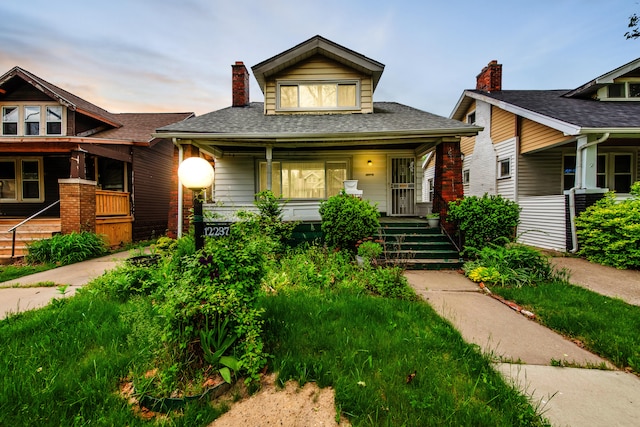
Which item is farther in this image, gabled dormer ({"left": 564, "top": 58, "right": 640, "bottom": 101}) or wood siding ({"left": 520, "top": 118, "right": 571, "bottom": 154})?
gabled dormer ({"left": 564, "top": 58, "right": 640, "bottom": 101})

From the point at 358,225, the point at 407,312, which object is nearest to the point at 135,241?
the point at 358,225

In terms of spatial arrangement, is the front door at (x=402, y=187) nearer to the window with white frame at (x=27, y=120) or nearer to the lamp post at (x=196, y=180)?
the lamp post at (x=196, y=180)

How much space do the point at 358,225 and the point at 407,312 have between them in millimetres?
2678

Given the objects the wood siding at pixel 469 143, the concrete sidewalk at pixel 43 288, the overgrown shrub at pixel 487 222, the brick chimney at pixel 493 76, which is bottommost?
the concrete sidewalk at pixel 43 288

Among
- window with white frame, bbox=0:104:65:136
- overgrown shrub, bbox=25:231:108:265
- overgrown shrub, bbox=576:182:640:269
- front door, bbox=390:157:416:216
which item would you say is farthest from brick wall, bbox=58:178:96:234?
overgrown shrub, bbox=576:182:640:269

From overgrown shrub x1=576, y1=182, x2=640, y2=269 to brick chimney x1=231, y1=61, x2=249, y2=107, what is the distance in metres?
12.2

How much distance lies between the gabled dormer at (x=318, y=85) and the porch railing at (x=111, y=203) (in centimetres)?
653

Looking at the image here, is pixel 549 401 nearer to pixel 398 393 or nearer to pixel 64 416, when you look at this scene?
pixel 398 393

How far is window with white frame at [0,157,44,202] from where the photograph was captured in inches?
433

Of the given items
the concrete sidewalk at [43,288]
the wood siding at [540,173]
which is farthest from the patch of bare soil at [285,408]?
the wood siding at [540,173]

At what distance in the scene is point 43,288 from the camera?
4.84 m

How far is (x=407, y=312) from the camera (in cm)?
340

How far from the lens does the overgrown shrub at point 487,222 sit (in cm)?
584

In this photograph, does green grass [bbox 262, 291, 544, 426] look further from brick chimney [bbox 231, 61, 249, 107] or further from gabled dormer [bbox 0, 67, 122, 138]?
gabled dormer [bbox 0, 67, 122, 138]
